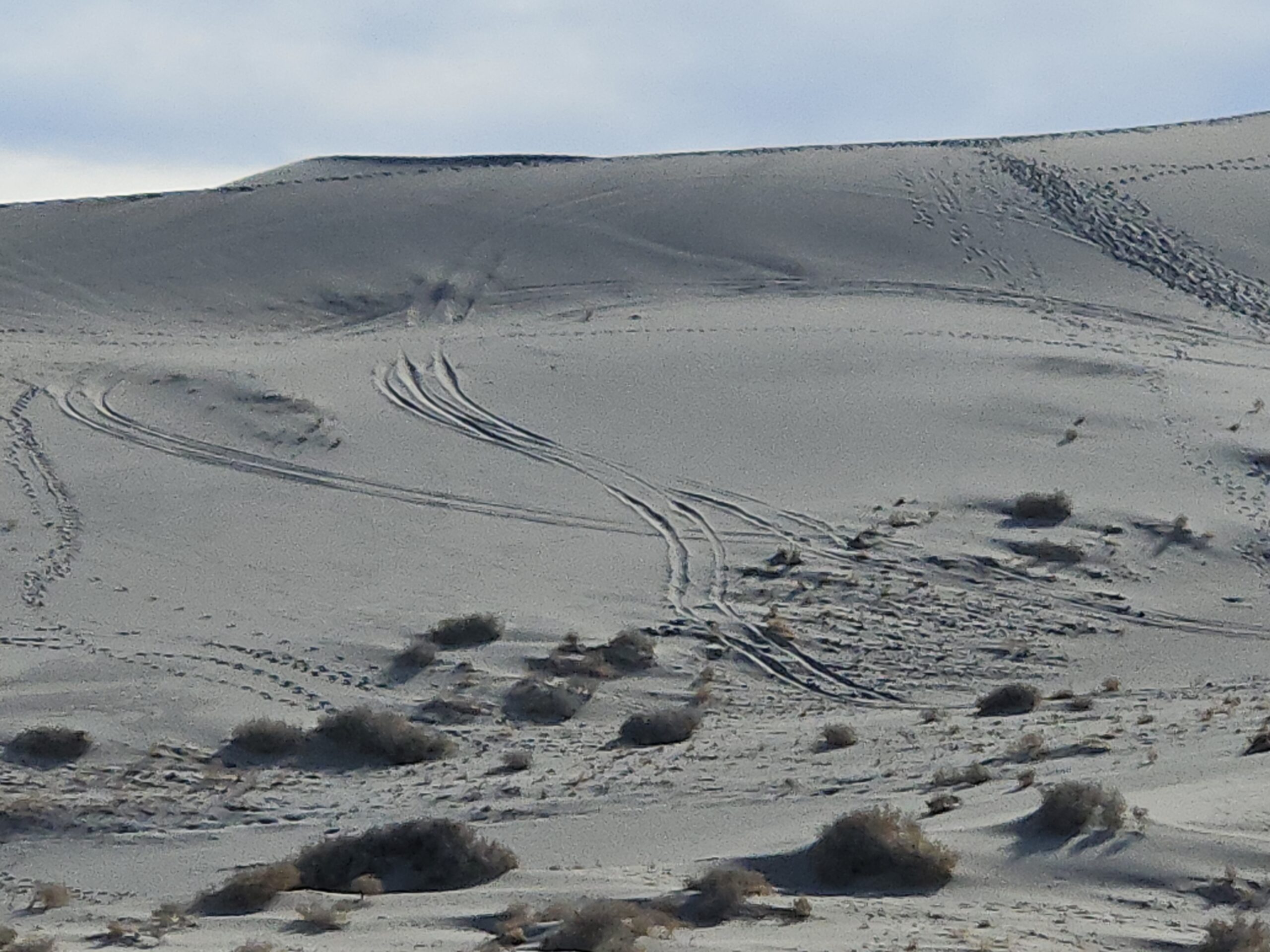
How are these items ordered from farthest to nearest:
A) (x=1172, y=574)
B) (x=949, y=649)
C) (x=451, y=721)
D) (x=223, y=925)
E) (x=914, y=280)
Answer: (x=914, y=280) < (x=1172, y=574) < (x=949, y=649) < (x=451, y=721) < (x=223, y=925)

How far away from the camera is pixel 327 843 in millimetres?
10703

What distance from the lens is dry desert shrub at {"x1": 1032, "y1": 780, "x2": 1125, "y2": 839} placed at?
32.3 feet

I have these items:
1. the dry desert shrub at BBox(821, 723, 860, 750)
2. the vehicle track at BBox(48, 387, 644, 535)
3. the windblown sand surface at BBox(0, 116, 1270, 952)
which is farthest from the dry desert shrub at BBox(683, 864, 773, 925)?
the vehicle track at BBox(48, 387, 644, 535)

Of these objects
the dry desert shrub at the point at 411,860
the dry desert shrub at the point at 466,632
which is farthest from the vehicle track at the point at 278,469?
the dry desert shrub at the point at 411,860

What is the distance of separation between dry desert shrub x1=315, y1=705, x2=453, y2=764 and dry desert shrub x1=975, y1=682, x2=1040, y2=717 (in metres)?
4.74

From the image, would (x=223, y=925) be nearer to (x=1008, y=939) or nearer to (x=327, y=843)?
(x=327, y=843)

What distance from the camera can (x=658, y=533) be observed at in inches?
817

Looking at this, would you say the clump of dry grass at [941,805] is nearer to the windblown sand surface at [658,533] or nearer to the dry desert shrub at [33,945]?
the windblown sand surface at [658,533]

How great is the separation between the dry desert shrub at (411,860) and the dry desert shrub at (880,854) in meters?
1.97

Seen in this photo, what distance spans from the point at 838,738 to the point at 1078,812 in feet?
12.9

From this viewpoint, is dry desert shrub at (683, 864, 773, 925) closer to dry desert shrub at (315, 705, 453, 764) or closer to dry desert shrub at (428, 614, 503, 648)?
dry desert shrub at (315, 705, 453, 764)

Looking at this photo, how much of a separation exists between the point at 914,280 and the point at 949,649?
19177 mm

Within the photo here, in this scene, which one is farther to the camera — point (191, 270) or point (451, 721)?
point (191, 270)

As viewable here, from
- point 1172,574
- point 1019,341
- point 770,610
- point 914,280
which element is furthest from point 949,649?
point 914,280
